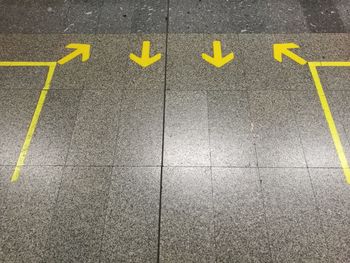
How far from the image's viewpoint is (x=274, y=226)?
3.19 m

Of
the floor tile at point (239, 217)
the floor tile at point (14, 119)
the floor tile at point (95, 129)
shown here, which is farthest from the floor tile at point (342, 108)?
the floor tile at point (14, 119)

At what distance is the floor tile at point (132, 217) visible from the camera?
3.06 m

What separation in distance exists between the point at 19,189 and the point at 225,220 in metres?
2.29

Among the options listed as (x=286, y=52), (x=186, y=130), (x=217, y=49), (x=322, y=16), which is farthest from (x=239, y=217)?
(x=322, y=16)

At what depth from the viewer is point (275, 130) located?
3830 millimetres

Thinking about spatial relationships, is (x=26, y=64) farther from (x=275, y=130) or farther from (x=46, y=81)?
(x=275, y=130)

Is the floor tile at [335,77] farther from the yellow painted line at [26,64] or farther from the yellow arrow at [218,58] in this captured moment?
the yellow painted line at [26,64]

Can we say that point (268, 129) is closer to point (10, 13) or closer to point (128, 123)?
point (128, 123)

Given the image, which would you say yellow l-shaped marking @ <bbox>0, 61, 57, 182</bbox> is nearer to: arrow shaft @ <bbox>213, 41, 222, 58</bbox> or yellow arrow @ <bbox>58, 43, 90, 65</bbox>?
yellow arrow @ <bbox>58, 43, 90, 65</bbox>

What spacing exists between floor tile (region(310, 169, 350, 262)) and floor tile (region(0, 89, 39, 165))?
3510 mm

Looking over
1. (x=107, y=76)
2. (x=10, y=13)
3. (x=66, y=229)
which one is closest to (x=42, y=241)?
(x=66, y=229)

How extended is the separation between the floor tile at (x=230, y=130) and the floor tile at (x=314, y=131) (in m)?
0.65

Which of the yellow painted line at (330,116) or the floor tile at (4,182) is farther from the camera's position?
the yellow painted line at (330,116)

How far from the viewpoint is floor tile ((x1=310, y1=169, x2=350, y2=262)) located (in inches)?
121
